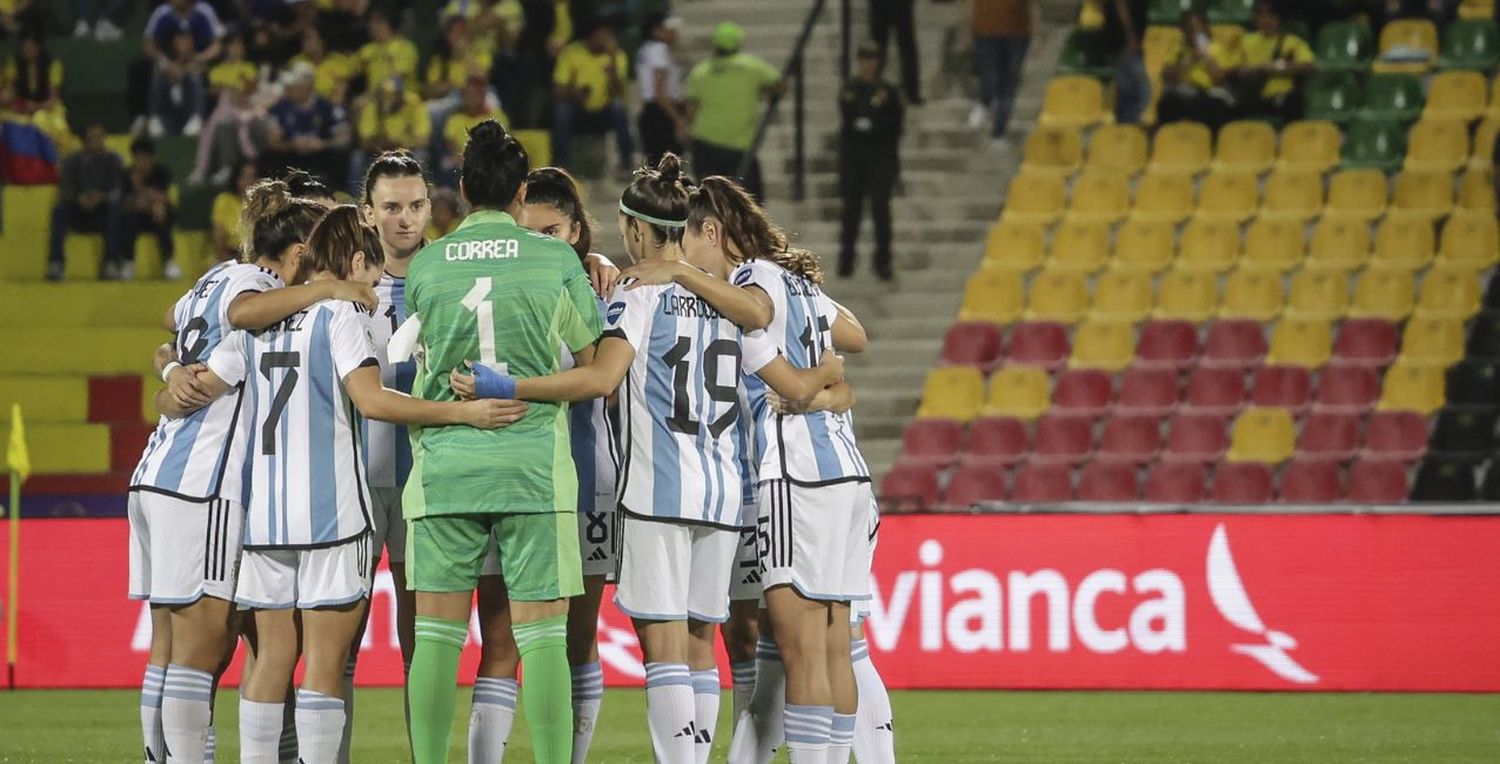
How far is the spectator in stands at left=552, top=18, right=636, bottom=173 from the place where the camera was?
18.8 meters

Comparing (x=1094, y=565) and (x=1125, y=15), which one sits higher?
(x=1125, y=15)

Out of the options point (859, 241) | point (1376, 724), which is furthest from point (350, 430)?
point (859, 241)

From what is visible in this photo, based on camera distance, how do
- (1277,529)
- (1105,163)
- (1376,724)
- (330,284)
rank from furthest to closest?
1. (1105,163)
2. (1277,529)
3. (1376,724)
4. (330,284)

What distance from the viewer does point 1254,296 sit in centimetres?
1655

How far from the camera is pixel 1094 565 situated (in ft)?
40.5

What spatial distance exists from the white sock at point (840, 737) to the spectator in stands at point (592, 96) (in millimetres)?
11858

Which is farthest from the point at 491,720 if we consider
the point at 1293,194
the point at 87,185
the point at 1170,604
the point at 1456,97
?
the point at 87,185

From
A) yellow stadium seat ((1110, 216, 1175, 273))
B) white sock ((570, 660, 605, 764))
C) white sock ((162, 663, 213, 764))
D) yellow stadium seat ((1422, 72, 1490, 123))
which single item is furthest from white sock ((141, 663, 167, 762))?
yellow stadium seat ((1422, 72, 1490, 123))

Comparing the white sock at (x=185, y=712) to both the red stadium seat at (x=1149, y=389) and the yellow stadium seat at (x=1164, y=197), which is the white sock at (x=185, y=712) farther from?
the yellow stadium seat at (x=1164, y=197)

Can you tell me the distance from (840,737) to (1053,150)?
11.5m

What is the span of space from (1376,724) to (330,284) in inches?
240

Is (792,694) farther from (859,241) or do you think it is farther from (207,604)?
(859,241)

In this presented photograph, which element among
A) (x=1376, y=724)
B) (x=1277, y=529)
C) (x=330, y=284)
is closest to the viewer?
(x=330, y=284)

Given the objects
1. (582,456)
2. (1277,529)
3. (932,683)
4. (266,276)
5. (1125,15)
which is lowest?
(932,683)
